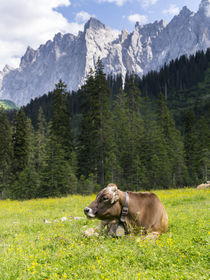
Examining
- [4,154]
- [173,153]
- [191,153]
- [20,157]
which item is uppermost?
[191,153]

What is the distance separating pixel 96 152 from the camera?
104ft

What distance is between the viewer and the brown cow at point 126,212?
18.7ft

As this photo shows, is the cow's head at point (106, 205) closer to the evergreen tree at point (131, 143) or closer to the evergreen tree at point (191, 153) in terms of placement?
the evergreen tree at point (131, 143)

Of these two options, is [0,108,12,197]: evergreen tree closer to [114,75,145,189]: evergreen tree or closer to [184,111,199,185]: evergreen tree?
[114,75,145,189]: evergreen tree

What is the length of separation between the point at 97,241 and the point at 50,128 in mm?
33551

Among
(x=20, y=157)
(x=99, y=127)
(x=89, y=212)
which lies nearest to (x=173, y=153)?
(x=99, y=127)

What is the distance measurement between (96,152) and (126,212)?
85.2 ft

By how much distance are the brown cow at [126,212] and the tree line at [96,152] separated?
A: 74.1 feet

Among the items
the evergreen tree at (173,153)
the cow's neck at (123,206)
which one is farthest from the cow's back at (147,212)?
the evergreen tree at (173,153)

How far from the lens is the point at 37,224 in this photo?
9906mm

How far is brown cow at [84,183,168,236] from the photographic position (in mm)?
5695

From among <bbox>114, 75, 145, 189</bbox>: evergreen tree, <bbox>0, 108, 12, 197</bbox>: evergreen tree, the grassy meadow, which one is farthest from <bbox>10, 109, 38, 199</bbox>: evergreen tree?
the grassy meadow

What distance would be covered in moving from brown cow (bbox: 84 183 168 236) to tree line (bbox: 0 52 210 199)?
22.6m

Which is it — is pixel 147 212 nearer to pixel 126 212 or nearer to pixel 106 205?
pixel 126 212
